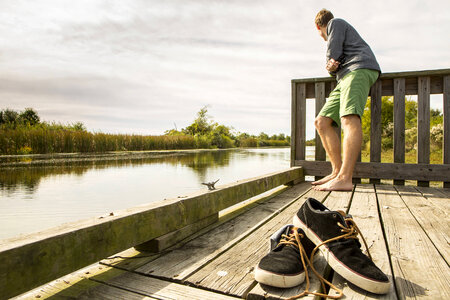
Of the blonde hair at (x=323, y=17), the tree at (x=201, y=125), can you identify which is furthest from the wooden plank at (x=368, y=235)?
the tree at (x=201, y=125)

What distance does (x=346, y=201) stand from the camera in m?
2.01

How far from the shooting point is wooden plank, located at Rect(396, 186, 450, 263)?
118cm

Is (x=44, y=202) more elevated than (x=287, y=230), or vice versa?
(x=287, y=230)

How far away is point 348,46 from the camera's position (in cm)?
248

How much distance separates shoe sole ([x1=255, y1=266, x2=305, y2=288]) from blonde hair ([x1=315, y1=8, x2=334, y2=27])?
8.24 feet

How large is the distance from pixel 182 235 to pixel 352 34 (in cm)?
221

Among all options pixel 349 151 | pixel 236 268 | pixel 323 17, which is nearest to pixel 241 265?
pixel 236 268

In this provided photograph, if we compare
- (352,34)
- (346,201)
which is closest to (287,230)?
(346,201)

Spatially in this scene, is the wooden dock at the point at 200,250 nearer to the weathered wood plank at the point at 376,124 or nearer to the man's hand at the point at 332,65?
the weathered wood plank at the point at 376,124

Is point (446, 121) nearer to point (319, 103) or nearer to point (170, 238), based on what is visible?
point (319, 103)

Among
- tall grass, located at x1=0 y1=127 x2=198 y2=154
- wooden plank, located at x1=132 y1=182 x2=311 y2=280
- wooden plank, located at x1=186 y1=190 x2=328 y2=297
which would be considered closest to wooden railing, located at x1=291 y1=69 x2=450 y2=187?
wooden plank, located at x1=132 y1=182 x2=311 y2=280

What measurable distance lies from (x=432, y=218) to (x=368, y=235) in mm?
591

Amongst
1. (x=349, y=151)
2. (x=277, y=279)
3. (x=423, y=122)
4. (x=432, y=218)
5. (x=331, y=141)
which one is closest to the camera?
(x=277, y=279)

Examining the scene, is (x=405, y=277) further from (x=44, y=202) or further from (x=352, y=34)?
(x=44, y=202)
